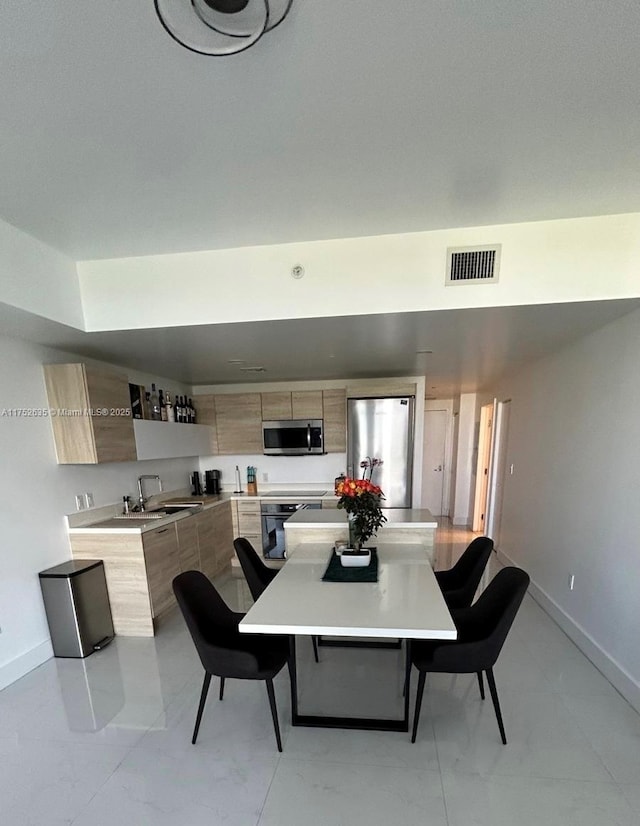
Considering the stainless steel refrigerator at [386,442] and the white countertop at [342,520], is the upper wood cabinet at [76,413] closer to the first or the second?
the white countertop at [342,520]

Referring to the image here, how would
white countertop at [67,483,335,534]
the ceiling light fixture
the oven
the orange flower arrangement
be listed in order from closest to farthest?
the ceiling light fixture → the orange flower arrangement → white countertop at [67,483,335,534] → the oven

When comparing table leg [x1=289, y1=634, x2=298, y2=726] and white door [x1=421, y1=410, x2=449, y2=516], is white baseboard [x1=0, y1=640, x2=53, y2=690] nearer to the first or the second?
table leg [x1=289, y1=634, x2=298, y2=726]

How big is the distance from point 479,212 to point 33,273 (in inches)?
92.9

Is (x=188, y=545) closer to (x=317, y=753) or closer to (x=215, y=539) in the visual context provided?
(x=215, y=539)

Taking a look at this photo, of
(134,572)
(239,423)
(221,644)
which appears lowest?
(134,572)

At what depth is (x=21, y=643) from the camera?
2.27 metres

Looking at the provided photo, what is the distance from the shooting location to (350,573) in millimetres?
2002

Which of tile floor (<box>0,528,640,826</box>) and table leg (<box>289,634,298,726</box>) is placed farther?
table leg (<box>289,634,298,726</box>)

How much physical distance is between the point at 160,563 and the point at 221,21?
3.21 meters

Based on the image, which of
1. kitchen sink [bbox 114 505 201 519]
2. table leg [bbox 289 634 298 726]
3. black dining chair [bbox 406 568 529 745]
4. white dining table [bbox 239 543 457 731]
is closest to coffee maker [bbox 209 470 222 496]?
kitchen sink [bbox 114 505 201 519]

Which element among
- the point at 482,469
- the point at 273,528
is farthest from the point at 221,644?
the point at 482,469

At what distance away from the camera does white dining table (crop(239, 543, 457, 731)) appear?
1438mm

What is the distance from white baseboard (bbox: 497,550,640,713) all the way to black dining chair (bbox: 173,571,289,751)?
6.54 feet

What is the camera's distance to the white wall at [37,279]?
1686 mm
